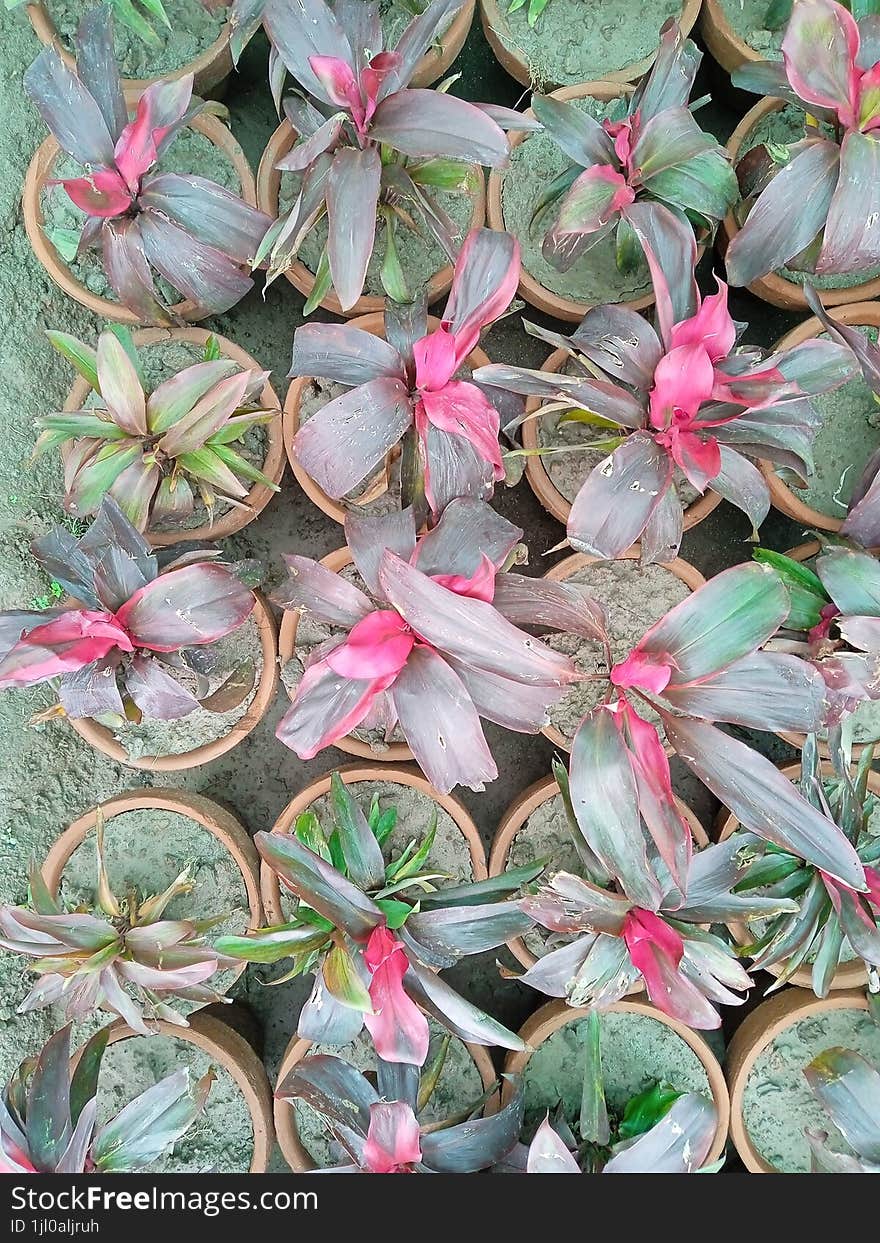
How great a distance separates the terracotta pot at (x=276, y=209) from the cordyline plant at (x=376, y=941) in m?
0.67

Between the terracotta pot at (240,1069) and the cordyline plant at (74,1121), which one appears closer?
the cordyline plant at (74,1121)

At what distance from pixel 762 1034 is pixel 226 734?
2.88 feet

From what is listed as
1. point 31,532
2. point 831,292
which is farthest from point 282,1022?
point 831,292

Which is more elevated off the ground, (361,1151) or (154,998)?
(154,998)

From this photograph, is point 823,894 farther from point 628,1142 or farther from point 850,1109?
point 628,1142

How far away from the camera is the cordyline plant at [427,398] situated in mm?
861

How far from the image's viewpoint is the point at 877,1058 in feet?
4.06

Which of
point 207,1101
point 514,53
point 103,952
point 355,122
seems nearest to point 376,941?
point 103,952

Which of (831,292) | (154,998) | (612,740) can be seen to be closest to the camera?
(612,740)

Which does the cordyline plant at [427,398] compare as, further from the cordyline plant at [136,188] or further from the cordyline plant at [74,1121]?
the cordyline plant at [74,1121]

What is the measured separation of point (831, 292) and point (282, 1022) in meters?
1.43

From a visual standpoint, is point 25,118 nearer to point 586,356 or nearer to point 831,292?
point 586,356

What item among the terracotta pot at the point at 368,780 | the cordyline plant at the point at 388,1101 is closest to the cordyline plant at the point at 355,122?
the terracotta pot at the point at 368,780

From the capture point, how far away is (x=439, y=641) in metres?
0.76
